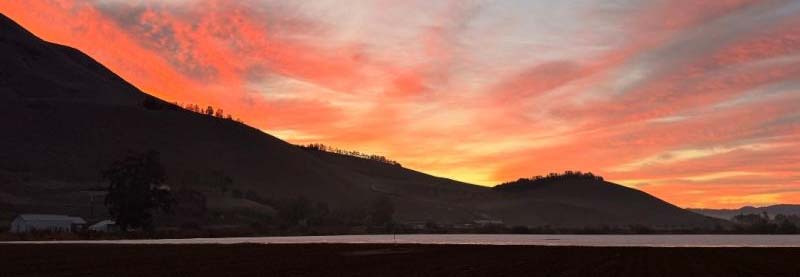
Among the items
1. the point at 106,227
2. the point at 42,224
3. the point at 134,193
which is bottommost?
the point at 106,227

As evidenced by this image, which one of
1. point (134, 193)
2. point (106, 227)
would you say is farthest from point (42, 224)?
point (134, 193)

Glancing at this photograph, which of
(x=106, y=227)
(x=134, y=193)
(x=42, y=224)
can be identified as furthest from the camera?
(x=42, y=224)

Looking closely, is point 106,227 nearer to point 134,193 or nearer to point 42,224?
point 42,224

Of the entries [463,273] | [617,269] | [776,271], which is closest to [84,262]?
[463,273]

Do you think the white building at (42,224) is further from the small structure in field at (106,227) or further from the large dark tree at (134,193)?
the large dark tree at (134,193)

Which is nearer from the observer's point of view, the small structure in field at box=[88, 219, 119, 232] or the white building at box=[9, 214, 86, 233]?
the small structure in field at box=[88, 219, 119, 232]

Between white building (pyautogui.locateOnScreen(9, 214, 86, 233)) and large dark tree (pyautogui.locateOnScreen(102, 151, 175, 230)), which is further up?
large dark tree (pyautogui.locateOnScreen(102, 151, 175, 230))

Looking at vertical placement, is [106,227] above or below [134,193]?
below

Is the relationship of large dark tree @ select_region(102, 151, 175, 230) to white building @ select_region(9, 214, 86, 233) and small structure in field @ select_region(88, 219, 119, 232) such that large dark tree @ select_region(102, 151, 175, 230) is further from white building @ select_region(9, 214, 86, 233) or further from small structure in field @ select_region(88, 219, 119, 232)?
white building @ select_region(9, 214, 86, 233)

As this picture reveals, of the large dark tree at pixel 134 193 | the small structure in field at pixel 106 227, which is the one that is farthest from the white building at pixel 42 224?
A: the large dark tree at pixel 134 193

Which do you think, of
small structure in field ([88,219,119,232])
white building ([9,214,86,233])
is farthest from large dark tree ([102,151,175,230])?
white building ([9,214,86,233])

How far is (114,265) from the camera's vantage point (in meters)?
54.2

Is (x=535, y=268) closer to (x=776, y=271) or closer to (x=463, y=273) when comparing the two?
(x=463, y=273)

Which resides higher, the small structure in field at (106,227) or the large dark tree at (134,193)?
the large dark tree at (134,193)
